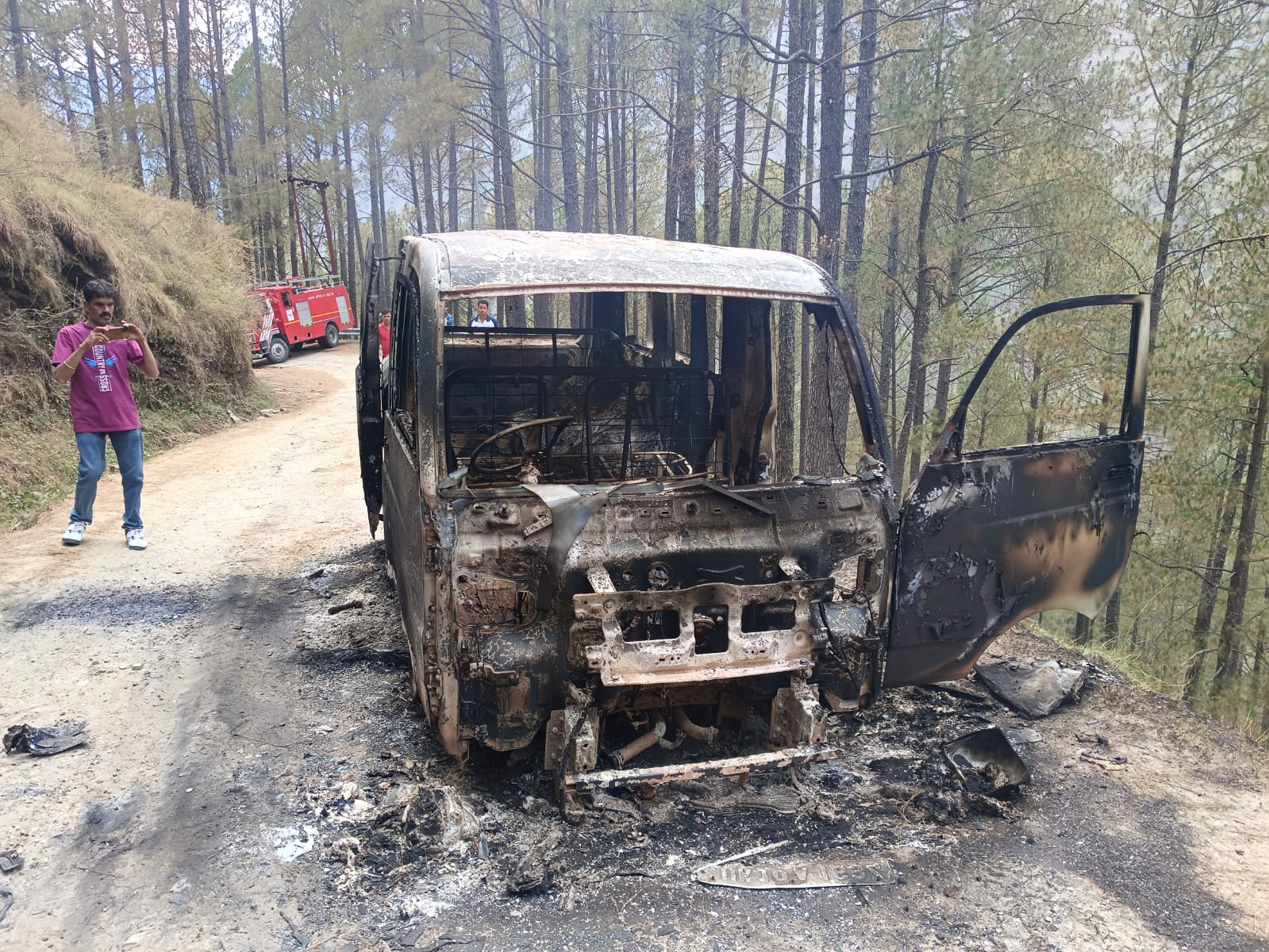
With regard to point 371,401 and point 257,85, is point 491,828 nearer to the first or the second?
point 371,401

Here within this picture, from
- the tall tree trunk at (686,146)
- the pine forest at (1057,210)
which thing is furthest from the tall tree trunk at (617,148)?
the tall tree trunk at (686,146)

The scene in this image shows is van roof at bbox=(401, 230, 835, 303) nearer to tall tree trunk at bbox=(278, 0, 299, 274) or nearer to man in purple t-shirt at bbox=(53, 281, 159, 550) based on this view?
man in purple t-shirt at bbox=(53, 281, 159, 550)

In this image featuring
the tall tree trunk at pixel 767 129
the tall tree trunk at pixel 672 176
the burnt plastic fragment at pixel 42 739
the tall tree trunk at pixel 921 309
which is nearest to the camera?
the burnt plastic fragment at pixel 42 739

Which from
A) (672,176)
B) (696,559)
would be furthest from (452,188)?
(696,559)

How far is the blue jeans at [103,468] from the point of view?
19.8 feet

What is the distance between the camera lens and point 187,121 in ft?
67.6

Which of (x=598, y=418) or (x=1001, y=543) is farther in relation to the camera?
(x=598, y=418)

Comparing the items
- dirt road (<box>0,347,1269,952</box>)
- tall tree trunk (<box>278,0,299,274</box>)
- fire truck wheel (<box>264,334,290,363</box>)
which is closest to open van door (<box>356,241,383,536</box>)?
dirt road (<box>0,347,1269,952</box>)

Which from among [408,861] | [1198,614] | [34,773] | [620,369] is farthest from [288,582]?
[1198,614]

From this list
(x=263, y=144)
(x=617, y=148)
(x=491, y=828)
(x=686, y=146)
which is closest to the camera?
(x=491, y=828)

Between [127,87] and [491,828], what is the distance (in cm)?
3199

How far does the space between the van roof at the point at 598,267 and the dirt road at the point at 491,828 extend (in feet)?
6.64

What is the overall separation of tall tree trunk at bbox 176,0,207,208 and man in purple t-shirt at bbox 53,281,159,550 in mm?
16978

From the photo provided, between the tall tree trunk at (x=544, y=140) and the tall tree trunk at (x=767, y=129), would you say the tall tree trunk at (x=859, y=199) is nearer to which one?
the tall tree trunk at (x=767, y=129)
